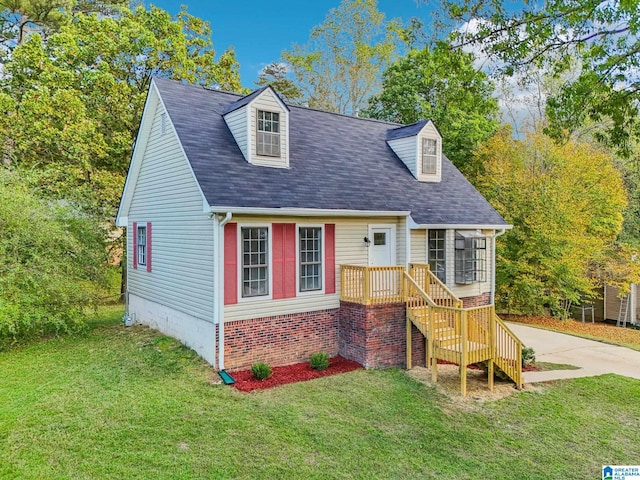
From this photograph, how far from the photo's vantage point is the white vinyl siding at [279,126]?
9984 millimetres

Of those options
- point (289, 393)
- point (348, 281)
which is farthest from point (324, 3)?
point (289, 393)

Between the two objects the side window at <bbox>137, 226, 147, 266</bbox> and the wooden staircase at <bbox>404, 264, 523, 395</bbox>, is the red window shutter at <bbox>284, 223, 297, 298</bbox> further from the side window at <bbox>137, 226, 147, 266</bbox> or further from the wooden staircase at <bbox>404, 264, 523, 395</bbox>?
the side window at <bbox>137, 226, 147, 266</bbox>

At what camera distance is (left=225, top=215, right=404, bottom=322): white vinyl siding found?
8930 mm

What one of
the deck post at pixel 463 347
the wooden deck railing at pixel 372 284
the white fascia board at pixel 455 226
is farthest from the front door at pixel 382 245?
the deck post at pixel 463 347

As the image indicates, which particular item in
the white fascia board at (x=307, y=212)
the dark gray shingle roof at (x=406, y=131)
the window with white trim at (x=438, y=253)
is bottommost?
the window with white trim at (x=438, y=253)

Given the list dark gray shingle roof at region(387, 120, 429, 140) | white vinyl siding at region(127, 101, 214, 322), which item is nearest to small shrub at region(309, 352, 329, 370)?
white vinyl siding at region(127, 101, 214, 322)

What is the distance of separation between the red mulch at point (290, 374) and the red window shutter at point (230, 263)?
5.10ft

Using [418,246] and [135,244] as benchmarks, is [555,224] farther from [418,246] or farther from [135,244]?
[135,244]

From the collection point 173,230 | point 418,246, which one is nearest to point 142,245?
point 173,230

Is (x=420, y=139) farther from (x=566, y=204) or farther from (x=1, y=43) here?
(x=1, y=43)

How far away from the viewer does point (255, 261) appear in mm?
9133

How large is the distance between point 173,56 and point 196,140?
33.4ft

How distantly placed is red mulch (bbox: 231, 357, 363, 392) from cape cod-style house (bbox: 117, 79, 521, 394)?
257mm

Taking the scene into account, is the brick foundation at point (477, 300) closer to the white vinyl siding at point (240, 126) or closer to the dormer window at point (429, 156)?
the dormer window at point (429, 156)
